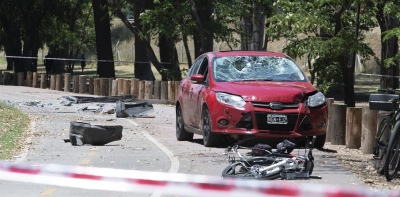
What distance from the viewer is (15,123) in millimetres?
25000

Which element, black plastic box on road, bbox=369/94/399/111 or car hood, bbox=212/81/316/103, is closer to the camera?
black plastic box on road, bbox=369/94/399/111

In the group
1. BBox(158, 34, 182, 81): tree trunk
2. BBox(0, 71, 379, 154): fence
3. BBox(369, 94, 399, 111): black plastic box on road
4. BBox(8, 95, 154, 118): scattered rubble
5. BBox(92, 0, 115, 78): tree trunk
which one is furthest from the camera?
BBox(92, 0, 115, 78): tree trunk

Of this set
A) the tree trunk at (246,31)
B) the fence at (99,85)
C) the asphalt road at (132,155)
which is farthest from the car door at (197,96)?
the tree trunk at (246,31)

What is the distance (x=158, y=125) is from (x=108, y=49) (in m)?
27.3

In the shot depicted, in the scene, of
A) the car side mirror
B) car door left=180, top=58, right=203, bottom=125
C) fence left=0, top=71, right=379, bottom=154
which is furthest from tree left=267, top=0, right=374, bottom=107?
the car side mirror

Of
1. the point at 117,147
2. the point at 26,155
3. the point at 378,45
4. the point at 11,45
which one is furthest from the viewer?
the point at 378,45

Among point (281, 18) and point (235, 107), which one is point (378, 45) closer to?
point (281, 18)

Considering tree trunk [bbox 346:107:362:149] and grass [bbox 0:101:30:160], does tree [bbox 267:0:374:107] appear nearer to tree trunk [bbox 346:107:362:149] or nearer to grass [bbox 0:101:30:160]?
tree trunk [bbox 346:107:362:149]

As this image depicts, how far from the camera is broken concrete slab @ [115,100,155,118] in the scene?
1107 inches

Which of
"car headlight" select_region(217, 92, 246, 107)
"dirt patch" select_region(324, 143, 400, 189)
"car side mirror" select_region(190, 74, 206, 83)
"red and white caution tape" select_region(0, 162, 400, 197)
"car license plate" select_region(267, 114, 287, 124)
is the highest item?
"car side mirror" select_region(190, 74, 206, 83)

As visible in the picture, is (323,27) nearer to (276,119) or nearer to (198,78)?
(198,78)

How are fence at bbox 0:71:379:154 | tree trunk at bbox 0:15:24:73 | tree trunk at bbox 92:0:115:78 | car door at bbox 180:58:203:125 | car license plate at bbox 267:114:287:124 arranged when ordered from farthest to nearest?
tree trunk at bbox 0:15:24:73 → tree trunk at bbox 92:0:115:78 → car door at bbox 180:58:203:125 → fence at bbox 0:71:379:154 → car license plate at bbox 267:114:287:124

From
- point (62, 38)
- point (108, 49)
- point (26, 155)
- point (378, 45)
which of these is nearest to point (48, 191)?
point (26, 155)

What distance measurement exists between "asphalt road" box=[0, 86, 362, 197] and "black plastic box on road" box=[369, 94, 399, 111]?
100 cm
